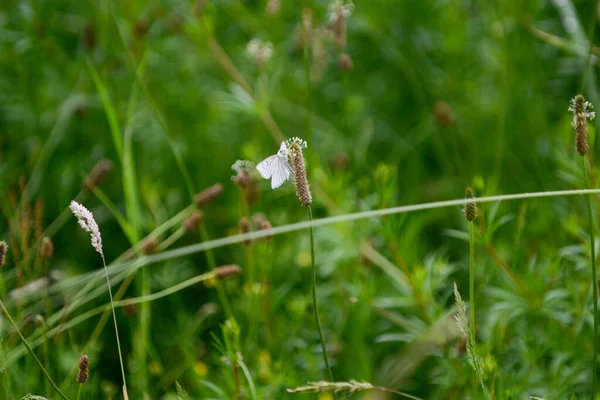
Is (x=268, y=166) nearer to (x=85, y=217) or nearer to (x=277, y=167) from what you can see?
(x=277, y=167)

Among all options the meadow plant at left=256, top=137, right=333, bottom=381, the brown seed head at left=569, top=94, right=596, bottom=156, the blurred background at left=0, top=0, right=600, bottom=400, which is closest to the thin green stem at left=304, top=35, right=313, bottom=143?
the blurred background at left=0, top=0, right=600, bottom=400

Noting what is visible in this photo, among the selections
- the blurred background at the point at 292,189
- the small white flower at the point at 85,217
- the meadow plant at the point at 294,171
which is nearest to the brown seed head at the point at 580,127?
the blurred background at the point at 292,189

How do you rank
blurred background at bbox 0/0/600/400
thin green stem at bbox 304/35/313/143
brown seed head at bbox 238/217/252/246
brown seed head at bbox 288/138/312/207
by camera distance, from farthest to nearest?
thin green stem at bbox 304/35/313/143 → blurred background at bbox 0/0/600/400 → brown seed head at bbox 238/217/252/246 → brown seed head at bbox 288/138/312/207

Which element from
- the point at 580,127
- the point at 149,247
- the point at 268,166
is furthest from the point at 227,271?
the point at 580,127

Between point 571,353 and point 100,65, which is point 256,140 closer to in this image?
point 100,65

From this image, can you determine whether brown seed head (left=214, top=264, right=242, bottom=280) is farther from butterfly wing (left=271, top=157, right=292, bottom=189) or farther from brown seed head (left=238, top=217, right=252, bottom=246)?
butterfly wing (left=271, top=157, right=292, bottom=189)

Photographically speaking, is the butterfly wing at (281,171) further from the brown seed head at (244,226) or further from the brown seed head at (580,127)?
the brown seed head at (580,127)

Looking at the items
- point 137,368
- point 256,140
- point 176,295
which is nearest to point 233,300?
point 176,295
